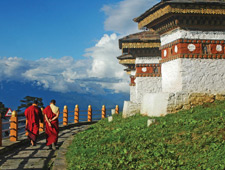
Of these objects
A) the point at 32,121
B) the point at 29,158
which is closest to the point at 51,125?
the point at 32,121

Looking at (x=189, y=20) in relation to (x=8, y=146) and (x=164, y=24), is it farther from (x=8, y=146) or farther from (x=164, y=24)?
(x=8, y=146)

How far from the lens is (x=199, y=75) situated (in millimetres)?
12500

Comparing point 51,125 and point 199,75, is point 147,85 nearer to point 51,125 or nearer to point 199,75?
point 199,75

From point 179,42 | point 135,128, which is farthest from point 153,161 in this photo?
point 179,42

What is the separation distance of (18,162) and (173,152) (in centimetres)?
460

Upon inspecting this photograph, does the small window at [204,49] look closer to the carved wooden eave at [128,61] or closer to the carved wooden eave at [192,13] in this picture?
the carved wooden eave at [192,13]

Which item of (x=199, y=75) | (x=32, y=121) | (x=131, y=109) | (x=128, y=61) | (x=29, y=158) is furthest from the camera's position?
(x=128, y=61)

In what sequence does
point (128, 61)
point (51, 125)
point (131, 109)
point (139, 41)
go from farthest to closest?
1. point (128, 61)
2. point (139, 41)
3. point (131, 109)
4. point (51, 125)

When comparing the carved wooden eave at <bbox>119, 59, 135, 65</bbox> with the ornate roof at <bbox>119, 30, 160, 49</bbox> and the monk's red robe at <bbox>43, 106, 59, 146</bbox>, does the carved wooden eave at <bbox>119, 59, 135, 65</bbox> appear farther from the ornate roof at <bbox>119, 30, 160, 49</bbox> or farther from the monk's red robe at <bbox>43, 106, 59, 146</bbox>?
the monk's red robe at <bbox>43, 106, 59, 146</bbox>

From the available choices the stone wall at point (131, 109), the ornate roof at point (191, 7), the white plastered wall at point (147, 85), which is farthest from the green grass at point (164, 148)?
the white plastered wall at point (147, 85)

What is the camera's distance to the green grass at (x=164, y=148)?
6375mm

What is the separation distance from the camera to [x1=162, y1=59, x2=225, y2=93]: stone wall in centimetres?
1236

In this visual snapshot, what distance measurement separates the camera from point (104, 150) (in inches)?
314

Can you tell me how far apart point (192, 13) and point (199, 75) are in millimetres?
2690
